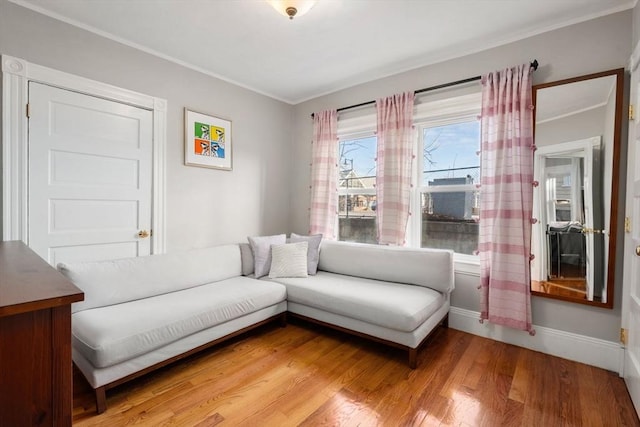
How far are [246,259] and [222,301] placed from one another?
0.87 metres

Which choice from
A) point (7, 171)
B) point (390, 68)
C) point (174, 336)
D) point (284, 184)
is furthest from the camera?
point (284, 184)

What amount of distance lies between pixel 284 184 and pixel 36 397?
3476 mm

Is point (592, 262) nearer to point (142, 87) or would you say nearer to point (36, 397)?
point (36, 397)

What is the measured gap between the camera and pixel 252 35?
2.52 metres

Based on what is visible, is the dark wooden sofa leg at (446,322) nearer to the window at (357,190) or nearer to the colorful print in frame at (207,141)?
the window at (357,190)

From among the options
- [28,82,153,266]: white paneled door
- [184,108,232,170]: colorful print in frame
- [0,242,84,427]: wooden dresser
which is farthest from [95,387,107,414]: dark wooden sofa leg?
[184,108,232,170]: colorful print in frame

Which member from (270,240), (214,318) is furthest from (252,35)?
(214,318)

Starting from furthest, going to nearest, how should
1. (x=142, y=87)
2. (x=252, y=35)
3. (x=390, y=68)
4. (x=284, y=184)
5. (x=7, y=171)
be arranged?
(x=284, y=184)
(x=390, y=68)
(x=142, y=87)
(x=252, y=35)
(x=7, y=171)

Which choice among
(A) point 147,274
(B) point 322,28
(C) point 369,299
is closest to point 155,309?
(A) point 147,274

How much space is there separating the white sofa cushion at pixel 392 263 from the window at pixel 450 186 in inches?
15.3

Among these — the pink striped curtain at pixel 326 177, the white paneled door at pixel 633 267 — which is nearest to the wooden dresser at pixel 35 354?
the white paneled door at pixel 633 267

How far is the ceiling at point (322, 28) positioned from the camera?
2.13m

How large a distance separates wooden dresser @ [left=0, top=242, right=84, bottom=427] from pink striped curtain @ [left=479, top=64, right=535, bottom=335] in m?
2.71

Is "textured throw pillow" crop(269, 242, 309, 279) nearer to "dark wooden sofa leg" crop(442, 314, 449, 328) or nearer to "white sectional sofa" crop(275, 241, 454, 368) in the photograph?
"white sectional sofa" crop(275, 241, 454, 368)
